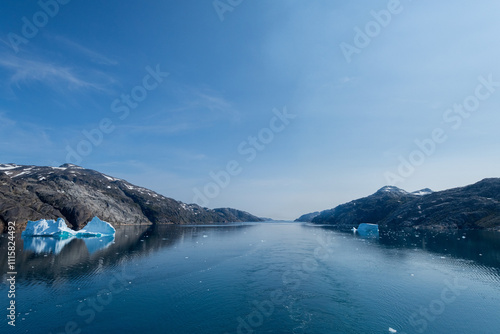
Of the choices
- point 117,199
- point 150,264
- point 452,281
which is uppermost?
point 117,199

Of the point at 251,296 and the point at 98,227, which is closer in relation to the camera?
the point at 251,296

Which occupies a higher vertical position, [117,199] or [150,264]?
[117,199]

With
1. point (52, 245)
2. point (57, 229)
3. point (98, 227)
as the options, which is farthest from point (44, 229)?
point (52, 245)

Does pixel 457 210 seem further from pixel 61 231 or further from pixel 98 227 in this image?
pixel 61 231

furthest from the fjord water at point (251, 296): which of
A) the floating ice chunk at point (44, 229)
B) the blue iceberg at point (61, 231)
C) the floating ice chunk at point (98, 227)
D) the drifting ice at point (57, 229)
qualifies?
the floating ice chunk at point (98, 227)

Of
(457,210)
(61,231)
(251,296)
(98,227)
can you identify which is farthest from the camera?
(457,210)

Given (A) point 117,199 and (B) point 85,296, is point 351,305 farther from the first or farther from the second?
(A) point 117,199

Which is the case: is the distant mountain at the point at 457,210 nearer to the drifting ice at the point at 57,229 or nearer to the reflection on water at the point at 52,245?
the reflection on water at the point at 52,245

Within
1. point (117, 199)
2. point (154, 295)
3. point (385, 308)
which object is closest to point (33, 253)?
point (154, 295)

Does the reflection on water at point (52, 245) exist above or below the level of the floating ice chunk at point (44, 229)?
below
